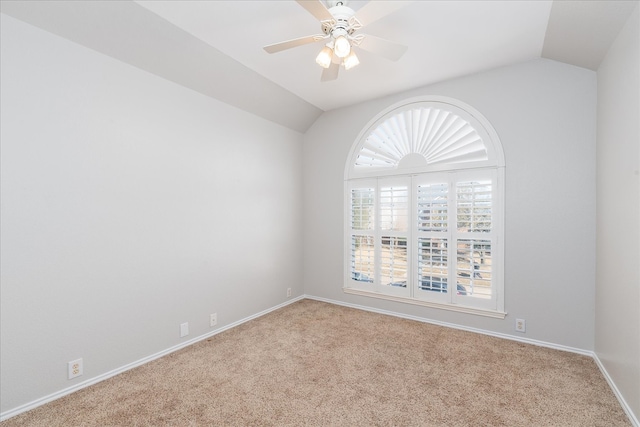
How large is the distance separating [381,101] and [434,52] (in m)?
1.07

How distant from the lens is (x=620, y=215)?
1955 mm

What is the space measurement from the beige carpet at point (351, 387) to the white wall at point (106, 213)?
367 mm

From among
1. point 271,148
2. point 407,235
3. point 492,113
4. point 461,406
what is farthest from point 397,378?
point 271,148

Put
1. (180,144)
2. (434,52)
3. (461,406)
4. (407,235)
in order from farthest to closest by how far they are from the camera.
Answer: (407,235)
(180,144)
(434,52)
(461,406)

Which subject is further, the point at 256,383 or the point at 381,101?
the point at 381,101

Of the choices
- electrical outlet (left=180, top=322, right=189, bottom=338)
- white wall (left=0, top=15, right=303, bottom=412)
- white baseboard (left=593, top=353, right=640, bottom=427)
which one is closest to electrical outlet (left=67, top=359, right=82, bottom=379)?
white wall (left=0, top=15, right=303, bottom=412)

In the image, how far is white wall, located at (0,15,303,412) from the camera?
1.86 metres

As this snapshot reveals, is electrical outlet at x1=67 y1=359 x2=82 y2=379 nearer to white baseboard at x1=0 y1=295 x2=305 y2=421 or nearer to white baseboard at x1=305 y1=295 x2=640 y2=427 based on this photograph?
white baseboard at x1=0 y1=295 x2=305 y2=421

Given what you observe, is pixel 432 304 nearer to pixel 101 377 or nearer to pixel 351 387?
pixel 351 387

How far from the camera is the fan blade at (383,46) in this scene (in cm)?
188

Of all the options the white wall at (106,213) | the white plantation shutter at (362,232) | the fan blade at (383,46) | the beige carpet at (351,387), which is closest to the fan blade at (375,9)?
the fan blade at (383,46)

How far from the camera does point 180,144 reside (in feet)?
9.12

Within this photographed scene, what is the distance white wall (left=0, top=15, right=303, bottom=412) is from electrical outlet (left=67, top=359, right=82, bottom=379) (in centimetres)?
4

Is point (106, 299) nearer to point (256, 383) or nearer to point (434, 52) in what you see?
point (256, 383)
